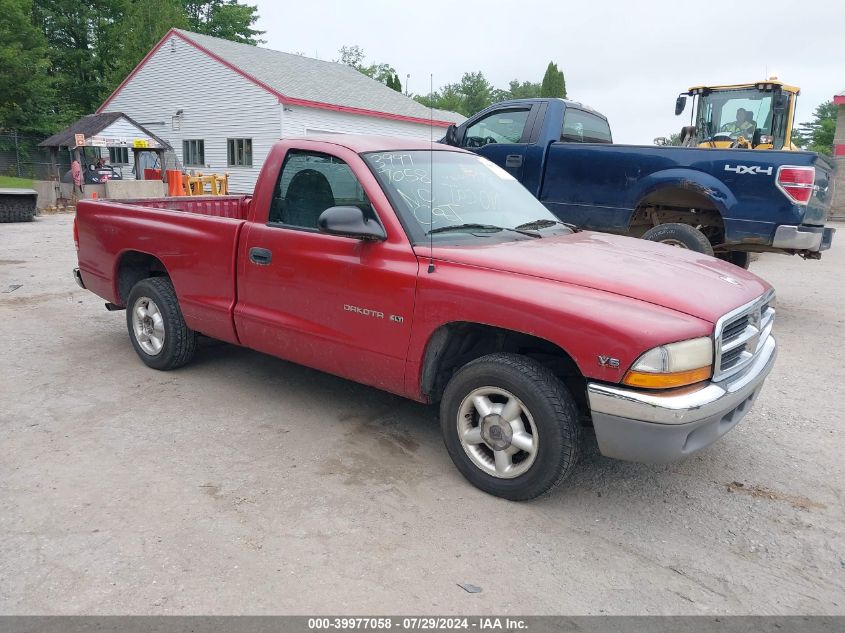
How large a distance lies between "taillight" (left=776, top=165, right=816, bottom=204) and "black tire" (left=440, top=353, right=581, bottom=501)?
15.8 ft

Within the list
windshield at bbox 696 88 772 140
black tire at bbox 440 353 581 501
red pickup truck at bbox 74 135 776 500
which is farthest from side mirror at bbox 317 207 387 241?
windshield at bbox 696 88 772 140

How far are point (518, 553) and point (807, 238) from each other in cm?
540

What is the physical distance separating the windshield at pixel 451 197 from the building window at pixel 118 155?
28.3 meters

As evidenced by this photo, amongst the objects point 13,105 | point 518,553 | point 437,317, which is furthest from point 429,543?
point 13,105

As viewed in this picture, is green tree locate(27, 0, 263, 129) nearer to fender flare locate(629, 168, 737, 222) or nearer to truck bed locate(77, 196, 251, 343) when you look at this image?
truck bed locate(77, 196, 251, 343)

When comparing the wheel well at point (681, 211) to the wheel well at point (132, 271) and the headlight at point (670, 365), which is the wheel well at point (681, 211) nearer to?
the headlight at point (670, 365)

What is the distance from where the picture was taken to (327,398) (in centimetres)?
479

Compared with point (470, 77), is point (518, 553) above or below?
below

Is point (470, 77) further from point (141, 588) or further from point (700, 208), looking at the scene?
point (141, 588)

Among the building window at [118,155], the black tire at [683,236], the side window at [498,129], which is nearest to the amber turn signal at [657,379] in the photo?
the black tire at [683,236]

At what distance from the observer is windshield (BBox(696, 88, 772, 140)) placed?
470 inches

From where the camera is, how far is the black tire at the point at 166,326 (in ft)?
16.6

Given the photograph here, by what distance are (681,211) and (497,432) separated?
221 inches

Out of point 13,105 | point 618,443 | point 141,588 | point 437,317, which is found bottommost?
point 141,588
